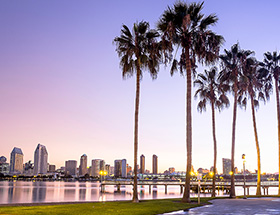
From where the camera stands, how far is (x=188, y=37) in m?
28.5

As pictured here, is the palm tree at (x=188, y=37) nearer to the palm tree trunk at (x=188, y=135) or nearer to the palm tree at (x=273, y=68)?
the palm tree trunk at (x=188, y=135)

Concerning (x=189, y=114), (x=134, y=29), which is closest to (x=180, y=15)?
(x=134, y=29)

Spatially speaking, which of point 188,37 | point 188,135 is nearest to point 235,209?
point 188,135

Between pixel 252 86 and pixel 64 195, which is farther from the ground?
pixel 252 86

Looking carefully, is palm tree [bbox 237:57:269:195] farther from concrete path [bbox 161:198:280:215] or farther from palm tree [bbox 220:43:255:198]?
concrete path [bbox 161:198:280:215]

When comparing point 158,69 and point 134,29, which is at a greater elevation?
point 134,29

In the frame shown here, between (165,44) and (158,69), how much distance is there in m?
2.53

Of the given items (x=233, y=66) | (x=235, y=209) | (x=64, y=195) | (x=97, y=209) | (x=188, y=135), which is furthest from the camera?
(x=64, y=195)

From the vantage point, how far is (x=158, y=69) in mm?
29531

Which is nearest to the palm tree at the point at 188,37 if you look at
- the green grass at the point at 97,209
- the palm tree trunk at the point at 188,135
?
the palm tree trunk at the point at 188,135

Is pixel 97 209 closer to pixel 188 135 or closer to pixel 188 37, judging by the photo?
pixel 188 135

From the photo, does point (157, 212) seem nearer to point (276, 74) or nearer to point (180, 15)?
point (180, 15)

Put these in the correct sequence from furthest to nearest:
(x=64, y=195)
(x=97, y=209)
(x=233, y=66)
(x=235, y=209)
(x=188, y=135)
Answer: (x=64, y=195)
(x=233, y=66)
(x=188, y=135)
(x=235, y=209)
(x=97, y=209)

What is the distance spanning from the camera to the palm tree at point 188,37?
2727 cm
